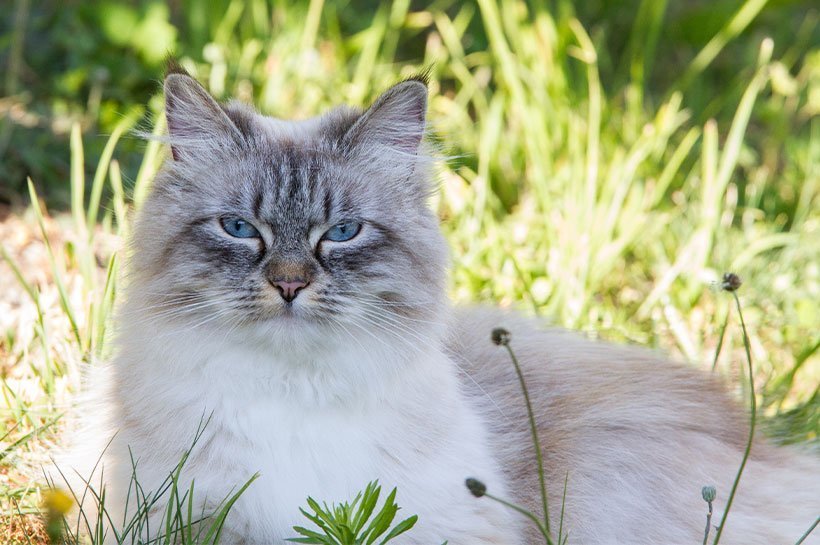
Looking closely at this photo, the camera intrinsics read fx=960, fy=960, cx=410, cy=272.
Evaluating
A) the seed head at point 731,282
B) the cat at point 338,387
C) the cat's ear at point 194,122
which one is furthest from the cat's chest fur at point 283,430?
the seed head at point 731,282

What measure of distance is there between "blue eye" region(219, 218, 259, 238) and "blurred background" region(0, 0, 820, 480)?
774mm

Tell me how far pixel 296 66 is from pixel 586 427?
3.13 metres

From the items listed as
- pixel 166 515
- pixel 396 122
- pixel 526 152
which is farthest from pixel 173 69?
pixel 526 152

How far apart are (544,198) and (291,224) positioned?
2304 mm

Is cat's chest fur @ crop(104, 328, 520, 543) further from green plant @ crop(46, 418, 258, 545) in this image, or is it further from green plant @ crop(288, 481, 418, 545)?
green plant @ crop(288, 481, 418, 545)

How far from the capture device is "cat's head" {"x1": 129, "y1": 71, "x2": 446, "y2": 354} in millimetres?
2213

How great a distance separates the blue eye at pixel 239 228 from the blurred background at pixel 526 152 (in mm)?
774

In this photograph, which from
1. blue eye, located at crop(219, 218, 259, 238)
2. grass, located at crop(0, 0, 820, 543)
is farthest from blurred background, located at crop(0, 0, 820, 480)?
blue eye, located at crop(219, 218, 259, 238)

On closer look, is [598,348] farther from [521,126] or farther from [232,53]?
[232,53]

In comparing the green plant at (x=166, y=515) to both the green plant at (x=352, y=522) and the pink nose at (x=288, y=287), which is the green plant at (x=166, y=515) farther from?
the pink nose at (x=288, y=287)

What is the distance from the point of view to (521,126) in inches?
192

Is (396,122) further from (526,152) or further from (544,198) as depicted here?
(526,152)

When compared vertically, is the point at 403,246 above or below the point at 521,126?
below

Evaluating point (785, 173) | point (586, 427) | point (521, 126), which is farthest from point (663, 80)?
point (586, 427)
